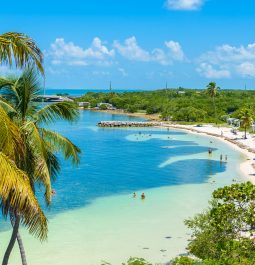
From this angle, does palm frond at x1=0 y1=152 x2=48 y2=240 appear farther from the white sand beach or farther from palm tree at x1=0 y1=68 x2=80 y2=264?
the white sand beach

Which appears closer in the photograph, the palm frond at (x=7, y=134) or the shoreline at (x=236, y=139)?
the palm frond at (x=7, y=134)

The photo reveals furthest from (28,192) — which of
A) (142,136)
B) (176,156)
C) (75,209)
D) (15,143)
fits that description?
(142,136)

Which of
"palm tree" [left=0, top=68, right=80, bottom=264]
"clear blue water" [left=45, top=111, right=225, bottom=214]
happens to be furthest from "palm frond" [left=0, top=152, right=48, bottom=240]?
"clear blue water" [left=45, top=111, right=225, bottom=214]

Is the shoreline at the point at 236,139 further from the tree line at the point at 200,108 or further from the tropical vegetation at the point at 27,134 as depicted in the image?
the tropical vegetation at the point at 27,134

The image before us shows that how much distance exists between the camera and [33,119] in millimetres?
12414

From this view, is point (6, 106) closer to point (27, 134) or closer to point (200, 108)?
point (27, 134)

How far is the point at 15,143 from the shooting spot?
980cm

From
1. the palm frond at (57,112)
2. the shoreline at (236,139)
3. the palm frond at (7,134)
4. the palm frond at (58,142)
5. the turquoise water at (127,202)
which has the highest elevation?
the palm frond at (57,112)

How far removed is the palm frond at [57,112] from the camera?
1237 cm

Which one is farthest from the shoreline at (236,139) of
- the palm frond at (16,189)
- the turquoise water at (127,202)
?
the palm frond at (16,189)

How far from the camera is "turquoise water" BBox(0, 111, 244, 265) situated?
94.0ft

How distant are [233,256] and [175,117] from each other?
123160mm

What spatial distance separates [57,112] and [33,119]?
72 cm

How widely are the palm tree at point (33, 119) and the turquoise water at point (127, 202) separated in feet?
42.9
